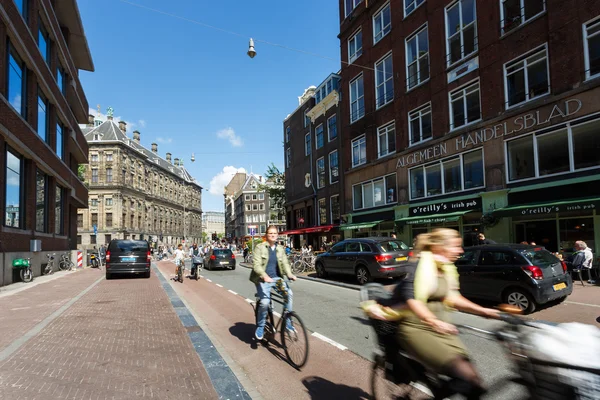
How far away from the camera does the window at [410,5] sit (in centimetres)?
1941

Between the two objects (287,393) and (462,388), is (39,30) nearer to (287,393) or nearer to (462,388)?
(287,393)

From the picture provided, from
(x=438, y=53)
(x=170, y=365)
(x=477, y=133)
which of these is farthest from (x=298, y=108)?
(x=170, y=365)

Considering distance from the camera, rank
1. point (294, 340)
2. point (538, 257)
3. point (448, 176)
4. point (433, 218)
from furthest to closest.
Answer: point (448, 176), point (433, 218), point (538, 257), point (294, 340)

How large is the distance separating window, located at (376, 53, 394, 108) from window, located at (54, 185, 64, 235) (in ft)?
65.7

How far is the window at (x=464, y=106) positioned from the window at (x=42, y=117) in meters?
20.0

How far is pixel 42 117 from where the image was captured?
63.6 feet

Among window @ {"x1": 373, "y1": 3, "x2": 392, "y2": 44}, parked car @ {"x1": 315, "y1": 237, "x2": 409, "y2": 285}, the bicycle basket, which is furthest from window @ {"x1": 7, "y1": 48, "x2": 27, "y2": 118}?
window @ {"x1": 373, "y1": 3, "x2": 392, "y2": 44}

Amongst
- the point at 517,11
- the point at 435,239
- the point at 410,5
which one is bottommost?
the point at 435,239

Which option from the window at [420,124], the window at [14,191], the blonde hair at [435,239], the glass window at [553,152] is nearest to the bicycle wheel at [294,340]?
the blonde hair at [435,239]

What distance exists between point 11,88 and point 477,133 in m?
18.9

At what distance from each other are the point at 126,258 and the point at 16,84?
8454 millimetres

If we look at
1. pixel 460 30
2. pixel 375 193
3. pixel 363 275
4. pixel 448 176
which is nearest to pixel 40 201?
pixel 363 275

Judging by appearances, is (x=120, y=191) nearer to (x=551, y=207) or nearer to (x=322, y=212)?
(x=322, y=212)

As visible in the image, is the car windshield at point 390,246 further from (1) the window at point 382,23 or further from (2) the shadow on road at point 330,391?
(1) the window at point 382,23
